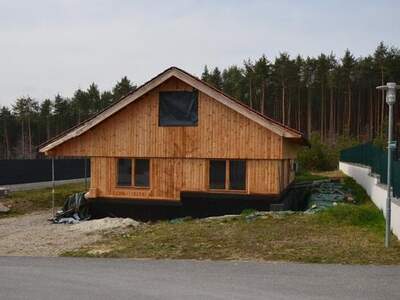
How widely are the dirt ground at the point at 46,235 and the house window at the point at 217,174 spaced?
390 centimetres

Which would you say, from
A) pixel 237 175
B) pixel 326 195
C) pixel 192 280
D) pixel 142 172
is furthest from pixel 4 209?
pixel 192 280

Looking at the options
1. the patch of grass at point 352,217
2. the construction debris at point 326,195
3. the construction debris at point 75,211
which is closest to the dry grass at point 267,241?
the patch of grass at point 352,217

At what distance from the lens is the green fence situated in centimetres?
1455

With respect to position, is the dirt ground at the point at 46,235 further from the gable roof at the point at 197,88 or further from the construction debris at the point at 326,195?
the construction debris at the point at 326,195

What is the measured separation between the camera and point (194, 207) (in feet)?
67.2

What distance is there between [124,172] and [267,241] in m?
9.83

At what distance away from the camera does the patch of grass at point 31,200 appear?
24969mm

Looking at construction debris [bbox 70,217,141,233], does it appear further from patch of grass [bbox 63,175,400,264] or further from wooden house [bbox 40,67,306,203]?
wooden house [bbox 40,67,306,203]

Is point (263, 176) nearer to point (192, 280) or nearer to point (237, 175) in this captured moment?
point (237, 175)

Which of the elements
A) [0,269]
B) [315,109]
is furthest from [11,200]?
[315,109]

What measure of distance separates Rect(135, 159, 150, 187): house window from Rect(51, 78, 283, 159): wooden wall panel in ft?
1.22

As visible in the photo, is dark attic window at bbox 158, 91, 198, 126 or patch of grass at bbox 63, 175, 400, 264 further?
dark attic window at bbox 158, 91, 198, 126

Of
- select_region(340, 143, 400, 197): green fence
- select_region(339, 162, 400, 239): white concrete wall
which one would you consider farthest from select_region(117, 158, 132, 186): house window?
select_region(340, 143, 400, 197): green fence

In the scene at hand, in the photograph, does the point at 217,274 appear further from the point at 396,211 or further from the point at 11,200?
the point at 11,200
